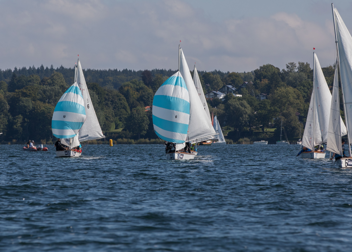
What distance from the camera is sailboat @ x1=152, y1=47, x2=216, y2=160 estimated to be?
1692 inches

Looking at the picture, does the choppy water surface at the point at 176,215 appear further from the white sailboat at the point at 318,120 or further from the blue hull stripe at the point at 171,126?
the white sailboat at the point at 318,120

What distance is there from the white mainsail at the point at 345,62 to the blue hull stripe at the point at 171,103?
14874 mm

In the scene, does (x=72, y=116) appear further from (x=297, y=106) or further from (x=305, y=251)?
(x=297, y=106)

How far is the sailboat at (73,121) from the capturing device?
165ft

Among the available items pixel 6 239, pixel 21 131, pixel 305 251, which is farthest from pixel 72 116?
pixel 21 131

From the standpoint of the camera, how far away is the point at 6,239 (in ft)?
45.7

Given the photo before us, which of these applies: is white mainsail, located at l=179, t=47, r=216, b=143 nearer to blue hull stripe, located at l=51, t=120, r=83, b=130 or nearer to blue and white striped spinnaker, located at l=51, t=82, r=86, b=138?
blue and white striped spinnaker, located at l=51, t=82, r=86, b=138

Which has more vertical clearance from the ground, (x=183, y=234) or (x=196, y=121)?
(x=196, y=121)

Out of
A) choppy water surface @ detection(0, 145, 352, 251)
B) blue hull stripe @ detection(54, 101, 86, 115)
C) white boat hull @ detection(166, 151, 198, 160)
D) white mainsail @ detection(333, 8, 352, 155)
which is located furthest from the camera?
blue hull stripe @ detection(54, 101, 86, 115)

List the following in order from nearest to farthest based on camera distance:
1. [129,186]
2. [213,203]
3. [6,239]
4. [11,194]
→ [6,239] < [213,203] < [11,194] < [129,186]

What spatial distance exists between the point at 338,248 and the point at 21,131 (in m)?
147

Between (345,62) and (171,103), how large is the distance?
52.1ft

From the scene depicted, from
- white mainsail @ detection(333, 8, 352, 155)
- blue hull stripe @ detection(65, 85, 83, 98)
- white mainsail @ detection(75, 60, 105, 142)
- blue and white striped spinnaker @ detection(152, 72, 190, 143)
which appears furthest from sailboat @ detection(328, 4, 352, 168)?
white mainsail @ detection(75, 60, 105, 142)

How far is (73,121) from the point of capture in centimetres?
5053
